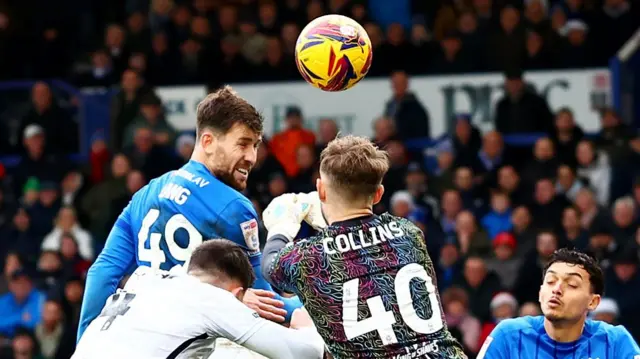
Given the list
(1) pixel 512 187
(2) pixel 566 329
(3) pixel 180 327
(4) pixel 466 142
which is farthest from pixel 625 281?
(3) pixel 180 327

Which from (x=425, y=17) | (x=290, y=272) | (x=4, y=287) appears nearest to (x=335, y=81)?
(x=290, y=272)

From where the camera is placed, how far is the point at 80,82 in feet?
55.8

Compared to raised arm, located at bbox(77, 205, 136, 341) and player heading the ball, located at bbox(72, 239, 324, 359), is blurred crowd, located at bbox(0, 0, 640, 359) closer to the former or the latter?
raised arm, located at bbox(77, 205, 136, 341)

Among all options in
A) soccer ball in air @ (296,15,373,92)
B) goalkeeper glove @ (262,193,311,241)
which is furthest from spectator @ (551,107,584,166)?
goalkeeper glove @ (262,193,311,241)

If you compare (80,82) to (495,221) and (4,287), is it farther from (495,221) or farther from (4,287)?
(495,221)

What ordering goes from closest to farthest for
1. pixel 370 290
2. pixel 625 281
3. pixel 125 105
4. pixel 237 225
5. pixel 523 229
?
pixel 370 290 → pixel 237 225 → pixel 625 281 → pixel 523 229 → pixel 125 105

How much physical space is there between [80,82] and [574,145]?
20.0 ft

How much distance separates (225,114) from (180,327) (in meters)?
1.36

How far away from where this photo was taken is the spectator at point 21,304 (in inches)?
562

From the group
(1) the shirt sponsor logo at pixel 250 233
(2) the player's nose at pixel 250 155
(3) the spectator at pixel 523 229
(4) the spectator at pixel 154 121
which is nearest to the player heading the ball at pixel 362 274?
(1) the shirt sponsor logo at pixel 250 233

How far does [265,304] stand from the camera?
6.38m

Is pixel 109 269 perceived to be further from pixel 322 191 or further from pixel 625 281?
pixel 625 281

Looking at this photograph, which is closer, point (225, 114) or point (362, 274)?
point (362, 274)

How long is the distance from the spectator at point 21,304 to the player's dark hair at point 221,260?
8.53 meters
